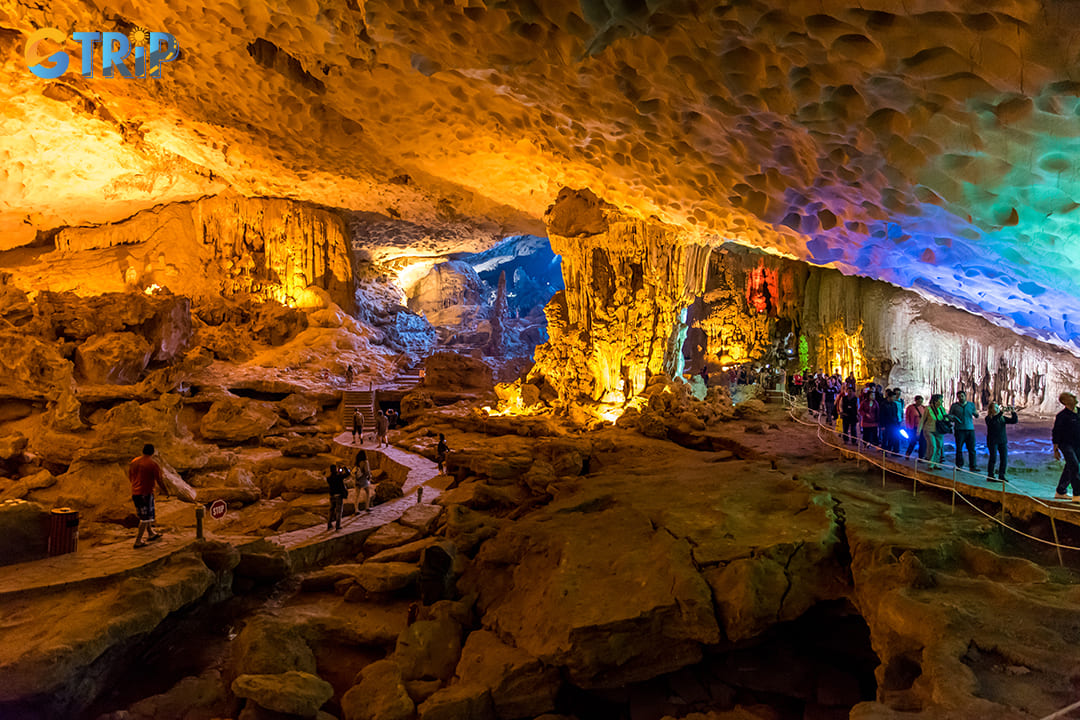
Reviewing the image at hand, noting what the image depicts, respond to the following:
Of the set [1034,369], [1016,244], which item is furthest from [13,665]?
[1034,369]

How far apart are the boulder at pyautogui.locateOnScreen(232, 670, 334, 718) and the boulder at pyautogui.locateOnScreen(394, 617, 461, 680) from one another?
2.61 feet

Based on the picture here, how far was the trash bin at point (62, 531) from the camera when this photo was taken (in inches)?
283

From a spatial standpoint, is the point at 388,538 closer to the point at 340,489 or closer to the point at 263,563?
the point at 340,489

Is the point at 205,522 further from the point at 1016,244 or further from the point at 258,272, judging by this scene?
the point at 258,272

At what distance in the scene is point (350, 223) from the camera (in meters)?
25.1

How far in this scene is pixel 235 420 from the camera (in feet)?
55.0

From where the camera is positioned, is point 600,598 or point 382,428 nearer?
point 600,598

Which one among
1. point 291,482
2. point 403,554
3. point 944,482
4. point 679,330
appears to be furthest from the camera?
point 679,330

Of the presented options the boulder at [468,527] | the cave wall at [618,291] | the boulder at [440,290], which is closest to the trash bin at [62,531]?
the boulder at [468,527]

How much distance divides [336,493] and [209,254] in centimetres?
1868

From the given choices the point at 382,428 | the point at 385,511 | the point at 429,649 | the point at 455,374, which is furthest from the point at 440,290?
the point at 429,649

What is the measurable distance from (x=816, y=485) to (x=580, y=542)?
3.15 meters

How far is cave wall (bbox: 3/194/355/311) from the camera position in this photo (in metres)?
23.6

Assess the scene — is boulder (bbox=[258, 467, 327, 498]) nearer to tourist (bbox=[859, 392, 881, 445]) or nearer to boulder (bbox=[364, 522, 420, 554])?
boulder (bbox=[364, 522, 420, 554])
